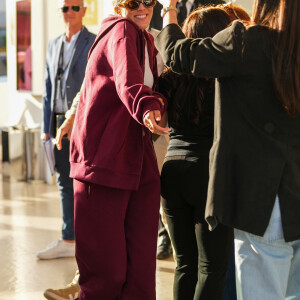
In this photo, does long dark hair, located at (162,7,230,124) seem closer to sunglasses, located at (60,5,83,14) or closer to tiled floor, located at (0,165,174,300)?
tiled floor, located at (0,165,174,300)

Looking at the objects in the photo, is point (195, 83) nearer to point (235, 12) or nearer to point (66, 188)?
point (235, 12)

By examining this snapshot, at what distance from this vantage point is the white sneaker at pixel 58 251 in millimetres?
4723

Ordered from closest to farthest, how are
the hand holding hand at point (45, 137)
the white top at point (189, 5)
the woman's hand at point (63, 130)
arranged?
1. the woman's hand at point (63, 130)
2. the white top at point (189, 5)
3. the hand holding hand at point (45, 137)

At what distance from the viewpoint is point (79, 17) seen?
4.86 m

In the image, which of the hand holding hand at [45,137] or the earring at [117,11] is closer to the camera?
the earring at [117,11]

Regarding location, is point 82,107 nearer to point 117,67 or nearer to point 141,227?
point 117,67

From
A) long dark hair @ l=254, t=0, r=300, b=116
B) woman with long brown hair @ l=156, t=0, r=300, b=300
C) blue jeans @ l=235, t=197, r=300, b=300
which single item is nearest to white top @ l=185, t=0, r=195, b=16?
woman with long brown hair @ l=156, t=0, r=300, b=300

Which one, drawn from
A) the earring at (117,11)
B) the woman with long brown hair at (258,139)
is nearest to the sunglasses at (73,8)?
the earring at (117,11)

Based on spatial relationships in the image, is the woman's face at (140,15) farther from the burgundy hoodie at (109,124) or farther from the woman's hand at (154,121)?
the woman's hand at (154,121)

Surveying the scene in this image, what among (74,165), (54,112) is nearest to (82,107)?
(74,165)

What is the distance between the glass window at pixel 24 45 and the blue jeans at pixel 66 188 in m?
4.19

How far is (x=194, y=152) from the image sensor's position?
2680 millimetres

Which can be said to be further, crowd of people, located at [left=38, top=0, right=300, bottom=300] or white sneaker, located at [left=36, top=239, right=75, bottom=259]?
white sneaker, located at [left=36, top=239, right=75, bottom=259]

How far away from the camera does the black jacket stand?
215 centimetres
